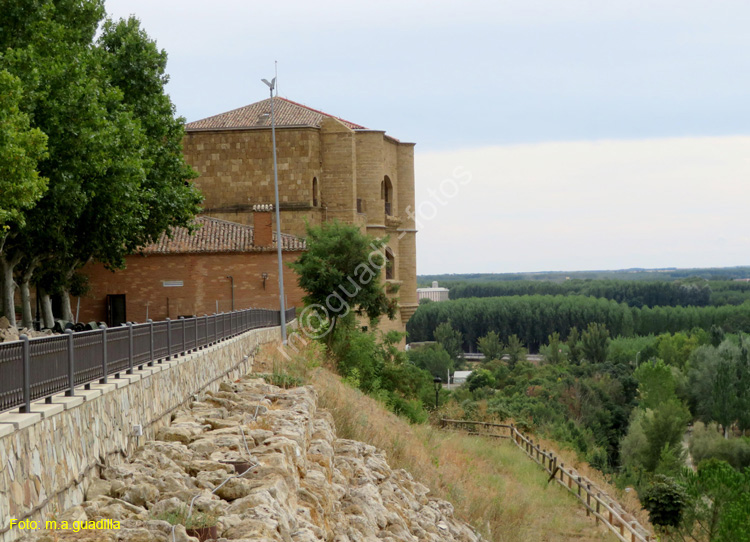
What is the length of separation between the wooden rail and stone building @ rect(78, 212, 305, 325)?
30.8 feet

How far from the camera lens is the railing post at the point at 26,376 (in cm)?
725

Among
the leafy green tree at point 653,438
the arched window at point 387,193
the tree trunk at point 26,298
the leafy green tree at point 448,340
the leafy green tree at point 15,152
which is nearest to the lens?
the leafy green tree at point 15,152

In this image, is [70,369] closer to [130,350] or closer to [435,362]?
[130,350]

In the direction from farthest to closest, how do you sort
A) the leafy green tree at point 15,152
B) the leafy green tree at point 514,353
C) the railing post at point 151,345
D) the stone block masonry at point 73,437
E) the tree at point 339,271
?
the leafy green tree at point 514,353 < the tree at point 339,271 < the leafy green tree at point 15,152 < the railing post at point 151,345 < the stone block masonry at point 73,437

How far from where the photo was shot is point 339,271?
111 feet

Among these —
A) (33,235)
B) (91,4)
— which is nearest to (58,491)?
(33,235)

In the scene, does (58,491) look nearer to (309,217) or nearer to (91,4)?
(91,4)

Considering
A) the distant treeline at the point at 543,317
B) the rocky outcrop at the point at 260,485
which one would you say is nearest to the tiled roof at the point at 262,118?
the rocky outcrop at the point at 260,485

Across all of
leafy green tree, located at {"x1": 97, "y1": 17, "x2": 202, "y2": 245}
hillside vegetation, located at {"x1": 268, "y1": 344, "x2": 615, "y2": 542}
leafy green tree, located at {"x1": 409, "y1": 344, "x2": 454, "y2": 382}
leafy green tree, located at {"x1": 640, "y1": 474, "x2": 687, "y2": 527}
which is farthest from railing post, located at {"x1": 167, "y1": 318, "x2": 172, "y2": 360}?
leafy green tree, located at {"x1": 409, "y1": 344, "x2": 454, "y2": 382}

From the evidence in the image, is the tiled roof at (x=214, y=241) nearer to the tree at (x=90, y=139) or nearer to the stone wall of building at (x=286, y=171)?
the stone wall of building at (x=286, y=171)

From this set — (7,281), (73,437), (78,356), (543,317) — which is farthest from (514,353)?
(73,437)

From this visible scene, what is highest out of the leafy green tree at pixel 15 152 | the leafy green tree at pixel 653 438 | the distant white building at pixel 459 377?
the leafy green tree at pixel 15 152

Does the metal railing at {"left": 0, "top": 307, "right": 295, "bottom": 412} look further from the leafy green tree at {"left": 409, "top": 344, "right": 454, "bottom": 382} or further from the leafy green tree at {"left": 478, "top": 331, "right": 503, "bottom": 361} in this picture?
the leafy green tree at {"left": 478, "top": 331, "right": 503, "bottom": 361}

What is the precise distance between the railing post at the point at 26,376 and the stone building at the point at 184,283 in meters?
29.8
